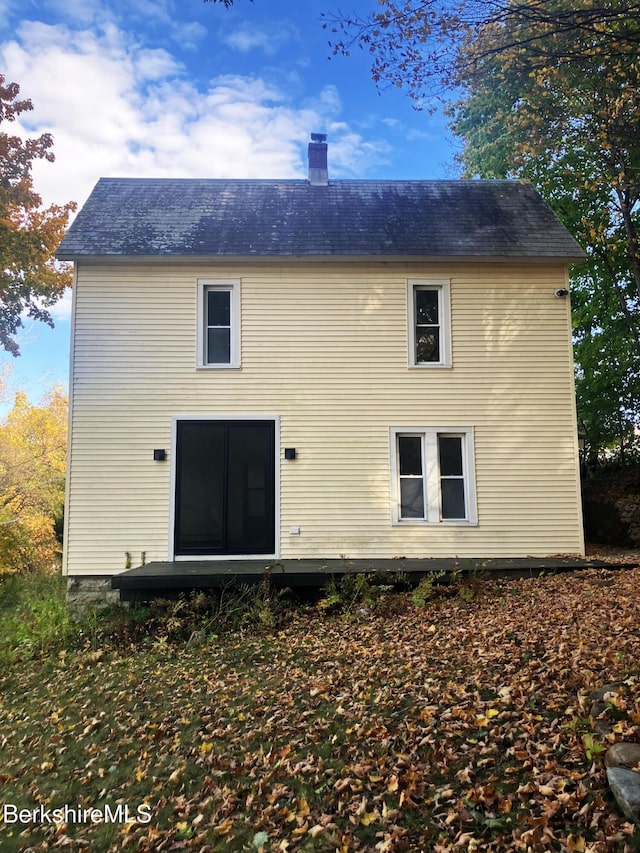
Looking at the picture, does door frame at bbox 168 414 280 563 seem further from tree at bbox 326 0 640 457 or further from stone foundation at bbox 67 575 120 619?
tree at bbox 326 0 640 457

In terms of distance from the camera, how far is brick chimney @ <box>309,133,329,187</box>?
40.1 feet

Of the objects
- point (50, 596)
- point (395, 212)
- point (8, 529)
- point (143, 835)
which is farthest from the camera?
point (8, 529)

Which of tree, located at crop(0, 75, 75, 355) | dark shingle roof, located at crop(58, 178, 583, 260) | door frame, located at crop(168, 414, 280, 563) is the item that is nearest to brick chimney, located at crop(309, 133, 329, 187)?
dark shingle roof, located at crop(58, 178, 583, 260)

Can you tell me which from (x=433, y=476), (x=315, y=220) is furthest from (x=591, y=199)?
(x=433, y=476)

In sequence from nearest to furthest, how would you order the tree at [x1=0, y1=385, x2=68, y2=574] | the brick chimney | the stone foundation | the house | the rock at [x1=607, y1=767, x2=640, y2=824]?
1. the rock at [x1=607, y1=767, x2=640, y2=824]
2. the stone foundation
3. the house
4. the brick chimney
5. the tree at [x1=0, y1=385, x2=68, y2=574]

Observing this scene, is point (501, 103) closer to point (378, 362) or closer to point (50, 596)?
point (378, 362)

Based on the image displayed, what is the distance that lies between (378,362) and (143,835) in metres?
7.88

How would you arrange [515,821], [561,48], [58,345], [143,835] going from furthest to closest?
1. [58,345]
2. [561,48]
3. [143,835]
4. [515,821]

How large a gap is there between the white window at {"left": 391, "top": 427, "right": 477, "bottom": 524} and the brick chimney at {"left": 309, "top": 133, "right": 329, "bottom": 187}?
20.8 ft

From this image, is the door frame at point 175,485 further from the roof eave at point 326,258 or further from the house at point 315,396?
the roof eave at point 326,258

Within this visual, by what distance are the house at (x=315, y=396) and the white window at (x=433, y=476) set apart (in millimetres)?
35

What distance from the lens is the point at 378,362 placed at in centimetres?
995

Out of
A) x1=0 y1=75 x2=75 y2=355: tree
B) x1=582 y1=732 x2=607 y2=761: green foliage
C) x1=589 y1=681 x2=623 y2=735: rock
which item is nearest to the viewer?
x1=582 y1=732 x2=607 y2=761: green foliage

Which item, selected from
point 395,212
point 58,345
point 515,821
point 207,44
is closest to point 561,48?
point 395,212
